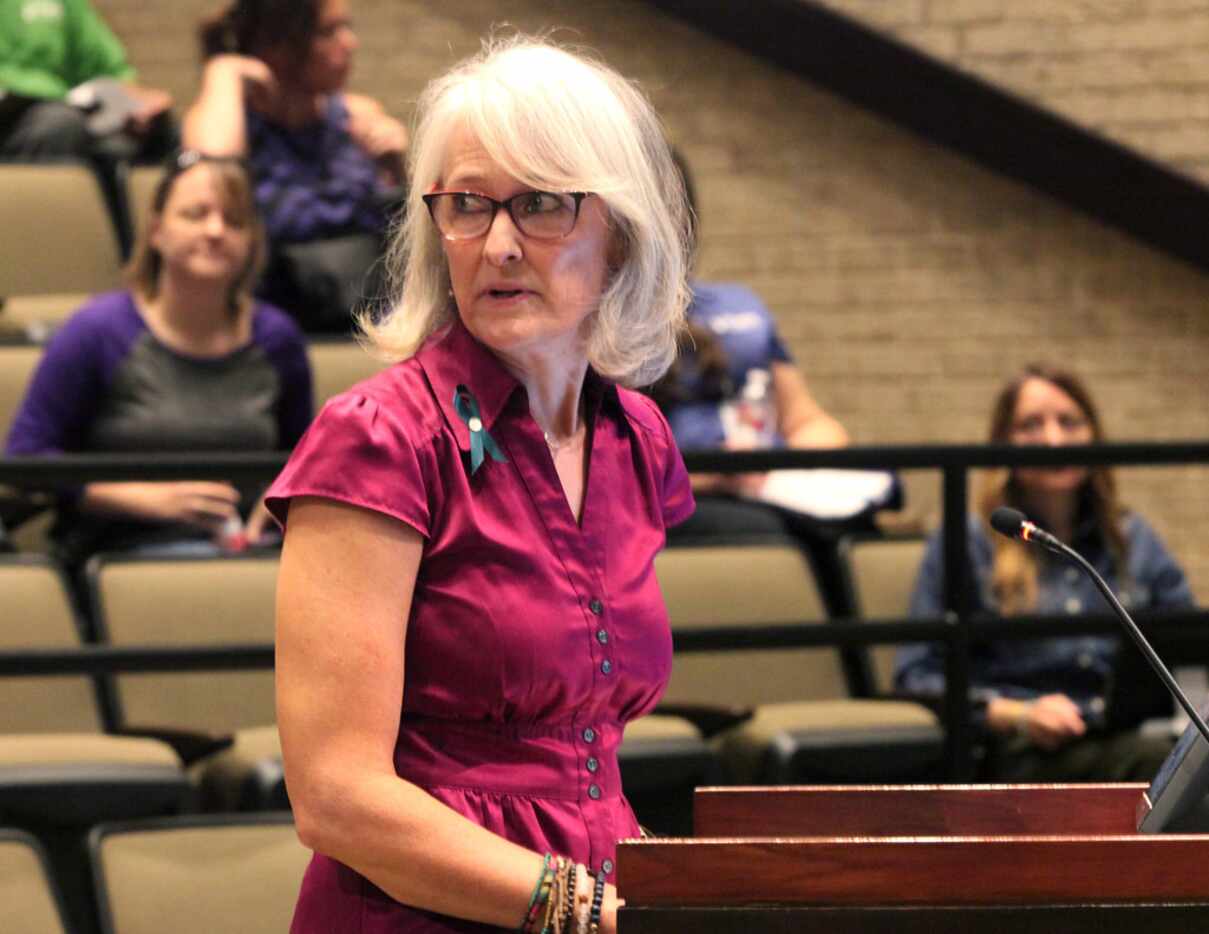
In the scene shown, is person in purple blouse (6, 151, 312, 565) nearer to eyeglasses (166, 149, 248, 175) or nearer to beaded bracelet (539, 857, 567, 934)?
eyeglasses (166, 149, 248, 175)

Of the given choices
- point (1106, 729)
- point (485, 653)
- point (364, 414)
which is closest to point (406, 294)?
point (364, 414)

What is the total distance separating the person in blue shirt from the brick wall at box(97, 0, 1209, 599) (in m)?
1.64

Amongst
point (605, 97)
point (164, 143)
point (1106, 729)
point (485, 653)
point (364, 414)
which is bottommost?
point (1106, 729)

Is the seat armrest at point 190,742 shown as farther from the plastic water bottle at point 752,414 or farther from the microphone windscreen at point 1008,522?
the microphone windscreen at point 1008,522

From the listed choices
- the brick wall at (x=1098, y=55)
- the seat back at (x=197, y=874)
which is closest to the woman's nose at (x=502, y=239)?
the seat back at (x=197, y=874)

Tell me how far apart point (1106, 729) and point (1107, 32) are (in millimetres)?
2787

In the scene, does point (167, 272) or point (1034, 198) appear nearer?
point (167, 272)

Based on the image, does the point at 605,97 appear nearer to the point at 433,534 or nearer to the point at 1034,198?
the point at 433,534

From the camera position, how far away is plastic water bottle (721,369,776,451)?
12.9 ft

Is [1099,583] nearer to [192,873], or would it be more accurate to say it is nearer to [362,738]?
[362,738]

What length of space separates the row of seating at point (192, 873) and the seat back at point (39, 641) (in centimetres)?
58

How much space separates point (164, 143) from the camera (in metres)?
4.84

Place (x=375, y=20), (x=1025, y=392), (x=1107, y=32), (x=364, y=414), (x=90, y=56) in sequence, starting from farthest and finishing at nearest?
(x=375, y=20)
(x=1107, y=32)
(x=90, y=56)
(x=1025, y=392)
(x=364, y=414)

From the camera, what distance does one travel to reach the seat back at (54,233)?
14.0 ft
